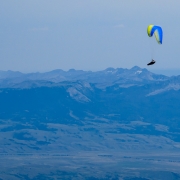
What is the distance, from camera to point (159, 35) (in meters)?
97.1

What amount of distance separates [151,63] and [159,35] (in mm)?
5665

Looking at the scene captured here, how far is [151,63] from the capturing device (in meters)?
95.8
